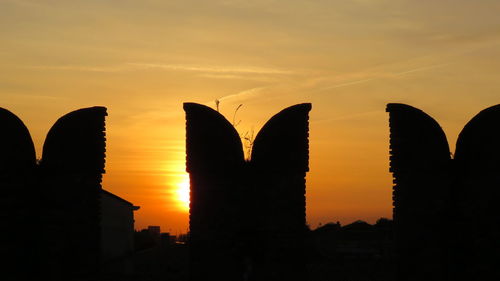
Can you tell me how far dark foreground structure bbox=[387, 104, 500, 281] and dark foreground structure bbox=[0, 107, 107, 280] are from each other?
4.73 metres

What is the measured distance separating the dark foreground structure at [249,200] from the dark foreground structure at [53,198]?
5.12 ft

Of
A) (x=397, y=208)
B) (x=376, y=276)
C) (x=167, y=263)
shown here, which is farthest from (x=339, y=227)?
(x=397, y=208)

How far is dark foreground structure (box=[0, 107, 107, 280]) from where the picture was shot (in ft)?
45.9

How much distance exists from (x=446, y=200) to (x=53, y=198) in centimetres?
610

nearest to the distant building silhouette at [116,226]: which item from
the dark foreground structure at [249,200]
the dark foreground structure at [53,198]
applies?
the dark foreground structure at [53,198]

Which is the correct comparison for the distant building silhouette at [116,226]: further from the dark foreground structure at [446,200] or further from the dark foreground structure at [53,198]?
the dark foreground structure at [446,200]

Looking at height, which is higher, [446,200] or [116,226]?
[116,226]

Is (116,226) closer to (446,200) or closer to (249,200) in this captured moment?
(249,200)

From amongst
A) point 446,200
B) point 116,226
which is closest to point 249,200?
point 446,200

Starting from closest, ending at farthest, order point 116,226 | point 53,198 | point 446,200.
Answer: point 446,200, point 53,198, point 116,226

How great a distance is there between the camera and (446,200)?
1398 cm

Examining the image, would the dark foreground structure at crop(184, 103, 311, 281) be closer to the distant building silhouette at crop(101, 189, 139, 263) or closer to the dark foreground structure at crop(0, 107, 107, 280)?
the dark foreground structure at crop(0, 107, 107, 280)

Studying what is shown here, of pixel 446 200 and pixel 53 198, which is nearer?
pixel 446 200

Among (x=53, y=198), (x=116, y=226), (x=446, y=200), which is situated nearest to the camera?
(x=446, y=200)
